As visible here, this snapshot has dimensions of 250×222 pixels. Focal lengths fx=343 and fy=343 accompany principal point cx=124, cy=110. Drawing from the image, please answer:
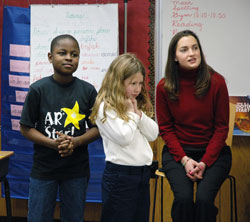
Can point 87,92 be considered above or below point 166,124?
above

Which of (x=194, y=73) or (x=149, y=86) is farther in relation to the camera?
(x=149, y=86)

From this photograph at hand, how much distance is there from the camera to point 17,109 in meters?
3.06

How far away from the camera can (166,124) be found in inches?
93.4

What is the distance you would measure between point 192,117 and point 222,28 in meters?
0.99

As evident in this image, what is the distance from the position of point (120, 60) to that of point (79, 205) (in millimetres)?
895

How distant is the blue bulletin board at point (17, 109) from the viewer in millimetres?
3010

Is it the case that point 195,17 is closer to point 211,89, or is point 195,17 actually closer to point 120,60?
point 211,89

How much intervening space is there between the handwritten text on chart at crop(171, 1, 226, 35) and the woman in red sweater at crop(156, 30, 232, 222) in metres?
0.62

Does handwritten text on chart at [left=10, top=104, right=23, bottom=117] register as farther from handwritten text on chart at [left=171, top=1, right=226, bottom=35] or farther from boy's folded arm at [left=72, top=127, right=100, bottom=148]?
handwritten text on chart at [left=171, top=1, right=226, bottom=35]

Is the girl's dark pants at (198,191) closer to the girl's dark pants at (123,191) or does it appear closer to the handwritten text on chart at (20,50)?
the girl's dark pants at (123,191)

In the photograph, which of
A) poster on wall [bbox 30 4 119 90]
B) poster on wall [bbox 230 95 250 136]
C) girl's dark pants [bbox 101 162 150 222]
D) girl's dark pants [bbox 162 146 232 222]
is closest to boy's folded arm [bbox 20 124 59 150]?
girl's dark pants [bbox 101 162 150 222]

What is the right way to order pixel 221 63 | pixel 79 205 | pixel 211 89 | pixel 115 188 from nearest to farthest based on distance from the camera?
pixel 115 188
pixel 79 205
pixel 211 89
pixel 221 63

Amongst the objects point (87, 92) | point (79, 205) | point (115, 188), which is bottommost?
point (79, 205)

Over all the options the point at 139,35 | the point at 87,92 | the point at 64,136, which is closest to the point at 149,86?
Answer: the point at 139,35
